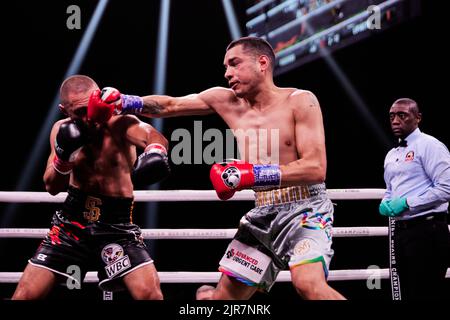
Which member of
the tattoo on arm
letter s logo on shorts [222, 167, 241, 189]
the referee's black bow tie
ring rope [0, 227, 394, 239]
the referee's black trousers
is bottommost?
the referee's black trousers

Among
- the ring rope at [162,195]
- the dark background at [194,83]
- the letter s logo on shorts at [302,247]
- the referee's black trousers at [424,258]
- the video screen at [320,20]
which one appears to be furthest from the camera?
the dark background at [194,83]

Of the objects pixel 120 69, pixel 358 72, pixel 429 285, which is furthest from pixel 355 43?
pixel 429 285

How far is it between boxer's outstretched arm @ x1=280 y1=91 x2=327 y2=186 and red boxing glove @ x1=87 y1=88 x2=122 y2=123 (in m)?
0.79

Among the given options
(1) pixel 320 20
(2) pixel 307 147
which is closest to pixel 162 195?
(2) pixel 307 147

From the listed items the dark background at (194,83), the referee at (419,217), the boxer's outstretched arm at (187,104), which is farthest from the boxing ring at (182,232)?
the dark background at (194,83)

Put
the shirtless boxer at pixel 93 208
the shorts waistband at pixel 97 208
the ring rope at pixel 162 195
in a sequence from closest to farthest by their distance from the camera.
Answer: the shirtless boxer at pixel 93 208
the shorts waistband at pixel 97 208
the ring rope at pixel 162 195

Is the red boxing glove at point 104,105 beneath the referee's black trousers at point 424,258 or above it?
above

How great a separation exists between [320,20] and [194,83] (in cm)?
170

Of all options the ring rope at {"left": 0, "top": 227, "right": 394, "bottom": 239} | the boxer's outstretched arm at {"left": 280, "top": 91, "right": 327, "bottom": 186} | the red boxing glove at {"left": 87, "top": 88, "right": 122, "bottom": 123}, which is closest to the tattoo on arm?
the red boxing glove at {"left": 87, "top": 88, "right": 122, "bottom": 123}

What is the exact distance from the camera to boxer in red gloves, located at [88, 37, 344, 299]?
207 centimetres

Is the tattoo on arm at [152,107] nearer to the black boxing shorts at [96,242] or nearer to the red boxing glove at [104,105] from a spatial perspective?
the red boxing glove at [104,105]

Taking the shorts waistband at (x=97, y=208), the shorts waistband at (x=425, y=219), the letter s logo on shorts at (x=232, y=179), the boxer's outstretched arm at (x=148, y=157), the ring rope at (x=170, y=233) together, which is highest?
the boxer's outstretched arm at (x=148, y=157)

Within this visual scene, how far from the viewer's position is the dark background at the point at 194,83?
593 cm

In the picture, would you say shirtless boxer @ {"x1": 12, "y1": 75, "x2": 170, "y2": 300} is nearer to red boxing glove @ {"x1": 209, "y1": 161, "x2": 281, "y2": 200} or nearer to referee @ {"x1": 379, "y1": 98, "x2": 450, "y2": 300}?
red boxing glove @ {"x1": 209, "y1": 161, "x2": 281, "y2": 200}
